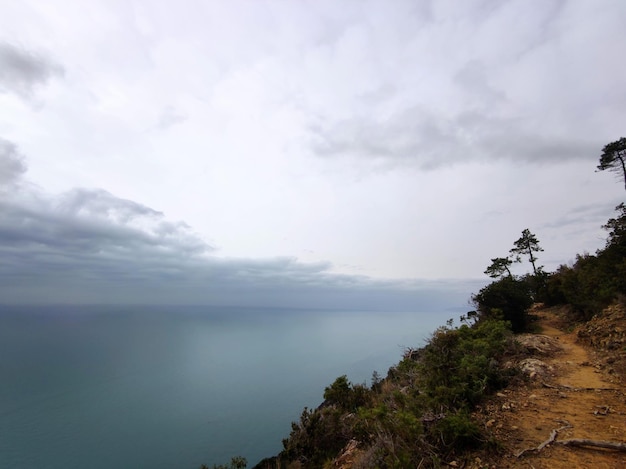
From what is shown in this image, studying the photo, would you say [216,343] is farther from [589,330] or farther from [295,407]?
[589,330]

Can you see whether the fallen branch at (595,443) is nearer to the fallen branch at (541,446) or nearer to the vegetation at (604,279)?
the fallen branch at (541,446)

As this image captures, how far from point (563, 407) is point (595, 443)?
7.69ft

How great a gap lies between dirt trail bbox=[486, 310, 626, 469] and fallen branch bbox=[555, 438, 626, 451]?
0.09 metres

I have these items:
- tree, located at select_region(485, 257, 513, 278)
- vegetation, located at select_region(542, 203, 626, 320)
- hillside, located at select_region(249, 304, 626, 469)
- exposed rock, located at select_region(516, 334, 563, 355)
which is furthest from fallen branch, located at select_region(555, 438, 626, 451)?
tree, located at select_region(485, 257, 513, 278)

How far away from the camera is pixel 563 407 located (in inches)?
304

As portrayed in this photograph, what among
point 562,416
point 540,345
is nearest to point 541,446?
point 562,416

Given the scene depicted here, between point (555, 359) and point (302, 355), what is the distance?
4965 inches

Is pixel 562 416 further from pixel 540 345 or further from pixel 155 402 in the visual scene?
pixel 155 402

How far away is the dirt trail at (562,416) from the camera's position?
18.4 ft

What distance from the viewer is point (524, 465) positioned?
5.52 meters

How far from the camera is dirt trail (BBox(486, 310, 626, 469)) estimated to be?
18.4 feet

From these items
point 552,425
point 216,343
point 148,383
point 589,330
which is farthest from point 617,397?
point 216,343

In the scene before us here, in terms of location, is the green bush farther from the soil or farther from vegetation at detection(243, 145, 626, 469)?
the soil

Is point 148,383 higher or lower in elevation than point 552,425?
lower
